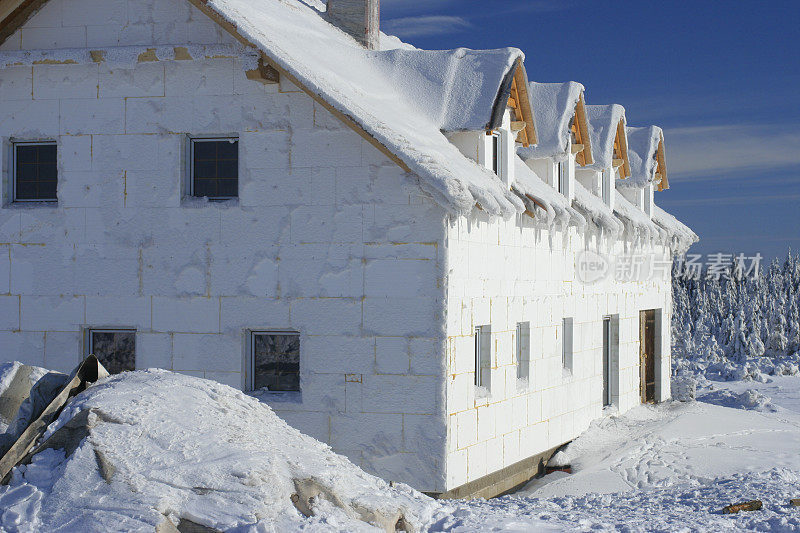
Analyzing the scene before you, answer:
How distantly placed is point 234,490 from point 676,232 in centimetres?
1709

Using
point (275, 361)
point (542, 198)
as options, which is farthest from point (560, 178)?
point (275, 361)

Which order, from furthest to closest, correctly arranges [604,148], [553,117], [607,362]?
[607,362] → [604,148] → [553,117]

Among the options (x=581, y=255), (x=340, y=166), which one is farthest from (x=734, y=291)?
(x=340, y=166)

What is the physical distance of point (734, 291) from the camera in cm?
7969

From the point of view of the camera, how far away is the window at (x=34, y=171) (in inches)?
492

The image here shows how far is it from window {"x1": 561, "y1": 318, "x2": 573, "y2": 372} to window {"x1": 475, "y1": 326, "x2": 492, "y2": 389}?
12.2ft

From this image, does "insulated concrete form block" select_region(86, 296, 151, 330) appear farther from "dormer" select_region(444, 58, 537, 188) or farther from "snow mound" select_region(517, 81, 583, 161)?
"snow mound" select_region(517, 81, 583, 161)

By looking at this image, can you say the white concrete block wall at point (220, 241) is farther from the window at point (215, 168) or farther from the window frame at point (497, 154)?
the window frame at point (497, 154)

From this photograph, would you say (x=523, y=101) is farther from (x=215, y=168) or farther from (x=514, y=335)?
(x=215, y=168)

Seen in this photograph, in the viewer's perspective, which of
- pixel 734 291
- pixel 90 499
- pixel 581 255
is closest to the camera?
pixel 90 499

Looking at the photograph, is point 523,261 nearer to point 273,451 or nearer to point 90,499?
point 273,451

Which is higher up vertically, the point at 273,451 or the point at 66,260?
the point at 66,260

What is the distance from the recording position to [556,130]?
1563 centimetres

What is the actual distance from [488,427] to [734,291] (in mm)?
72620
